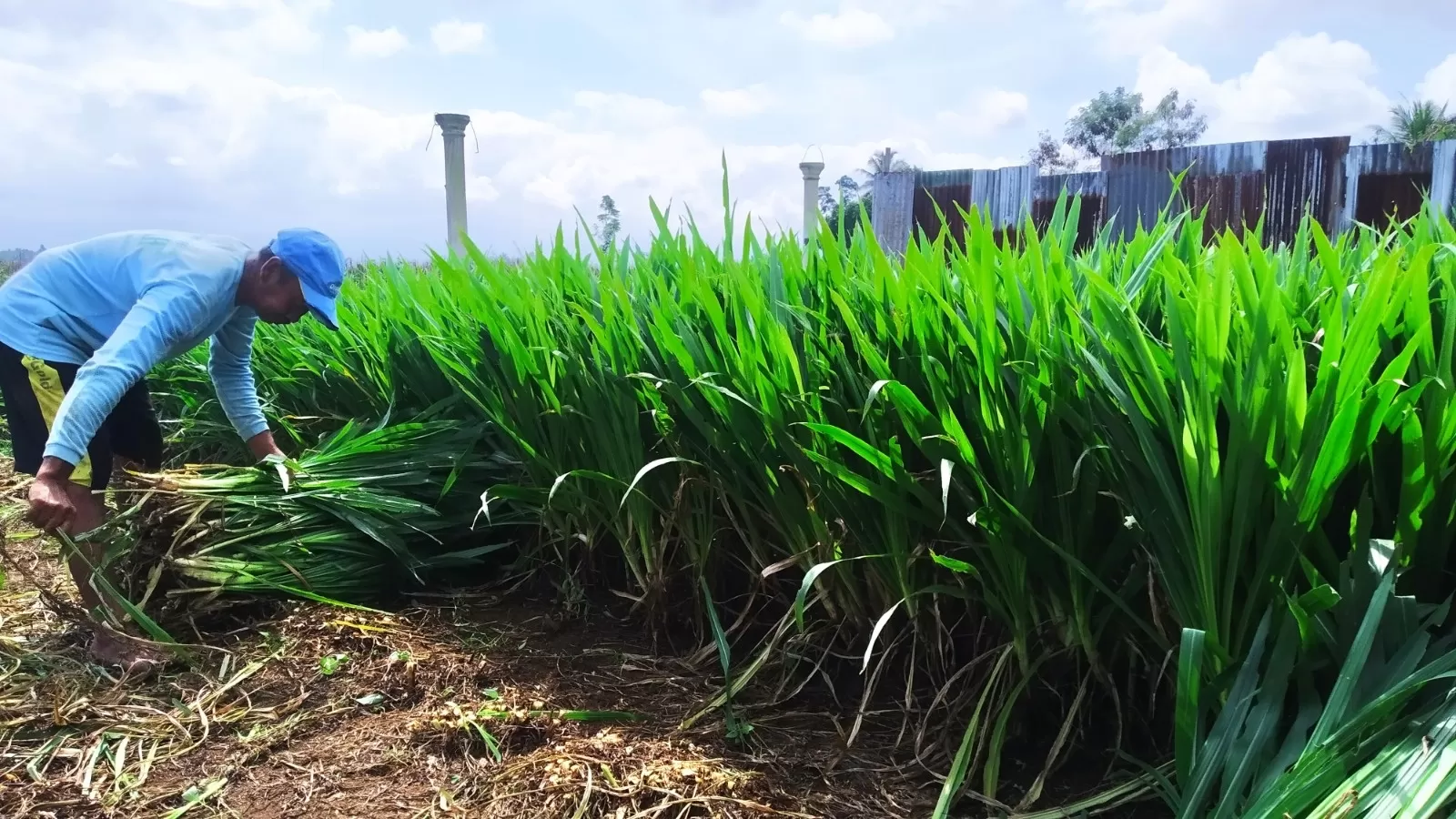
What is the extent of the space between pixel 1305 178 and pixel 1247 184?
1.32 feet

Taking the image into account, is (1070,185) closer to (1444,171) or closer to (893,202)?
(893,202)

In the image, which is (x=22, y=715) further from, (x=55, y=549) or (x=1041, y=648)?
(x=1041, y=648)

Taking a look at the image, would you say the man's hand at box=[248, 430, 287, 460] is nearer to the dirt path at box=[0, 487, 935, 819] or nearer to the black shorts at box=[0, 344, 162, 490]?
the black shorts at box=[0, 344, 162, 490]

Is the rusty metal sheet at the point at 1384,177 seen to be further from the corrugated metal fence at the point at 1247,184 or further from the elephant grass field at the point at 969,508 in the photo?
the elephant grass field at the point at 969,508

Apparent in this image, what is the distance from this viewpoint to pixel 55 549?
2568 millimetres

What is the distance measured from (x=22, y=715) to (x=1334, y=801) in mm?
1985

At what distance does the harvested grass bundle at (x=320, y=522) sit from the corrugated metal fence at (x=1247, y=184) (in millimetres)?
3813

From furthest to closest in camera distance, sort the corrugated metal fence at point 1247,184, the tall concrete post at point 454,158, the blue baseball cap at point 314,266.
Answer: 1. the corrugated metal fence at point 1247,184
2. the tall concrete post at point 454,158
3. the blue baseball cap at point 314,266

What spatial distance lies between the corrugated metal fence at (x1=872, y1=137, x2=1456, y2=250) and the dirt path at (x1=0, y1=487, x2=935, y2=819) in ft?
13.5

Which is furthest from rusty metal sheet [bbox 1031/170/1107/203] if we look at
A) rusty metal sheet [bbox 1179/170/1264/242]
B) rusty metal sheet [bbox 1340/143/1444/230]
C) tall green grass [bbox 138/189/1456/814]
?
→ tall green grass [bbox 138/189/1456/814]

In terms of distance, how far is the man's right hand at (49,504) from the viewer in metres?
1.57

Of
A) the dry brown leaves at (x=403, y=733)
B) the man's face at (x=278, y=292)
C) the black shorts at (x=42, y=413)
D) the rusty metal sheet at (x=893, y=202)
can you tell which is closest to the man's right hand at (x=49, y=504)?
the black shorts at (x=42, y=413)

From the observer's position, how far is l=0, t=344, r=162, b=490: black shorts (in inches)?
75.5

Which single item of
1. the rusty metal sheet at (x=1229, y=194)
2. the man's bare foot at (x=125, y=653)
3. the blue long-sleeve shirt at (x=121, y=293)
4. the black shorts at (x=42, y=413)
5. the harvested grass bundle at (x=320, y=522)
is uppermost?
the rusty metal sheet at (x=1229, y=194)
